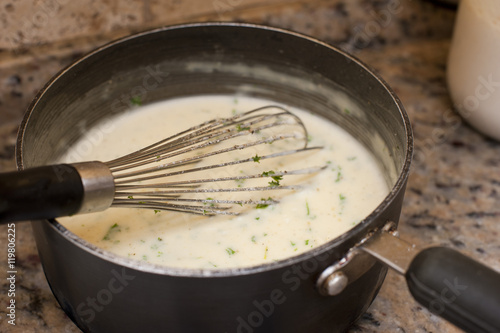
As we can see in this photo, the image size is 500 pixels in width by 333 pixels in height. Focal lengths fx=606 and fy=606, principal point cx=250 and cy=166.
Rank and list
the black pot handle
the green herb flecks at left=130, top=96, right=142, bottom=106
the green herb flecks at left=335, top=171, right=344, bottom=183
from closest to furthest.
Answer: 1. the black pot handle
2. the green herb flecks at left=335, top=171, right=344, bottom=183
3. the green herb flecks at left=130, top=96, right=142, bottom=106

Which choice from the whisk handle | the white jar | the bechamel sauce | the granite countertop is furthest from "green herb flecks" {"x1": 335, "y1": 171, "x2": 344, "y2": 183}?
the whisk handle

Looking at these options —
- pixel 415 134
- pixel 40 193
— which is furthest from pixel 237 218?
pixel 415 134

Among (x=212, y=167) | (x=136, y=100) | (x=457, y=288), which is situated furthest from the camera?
(x=136, y=100)

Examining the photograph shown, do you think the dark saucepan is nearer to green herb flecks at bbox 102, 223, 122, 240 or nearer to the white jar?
green herb flecks at bbox 102, 223, 122, 240

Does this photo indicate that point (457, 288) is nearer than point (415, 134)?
Yes

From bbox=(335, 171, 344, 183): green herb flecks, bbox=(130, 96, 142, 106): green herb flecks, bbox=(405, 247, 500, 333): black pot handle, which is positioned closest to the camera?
bbox=(405, 247, 500, 333): black pot handle

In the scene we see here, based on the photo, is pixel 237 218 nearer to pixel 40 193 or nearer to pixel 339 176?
pixel 339 176

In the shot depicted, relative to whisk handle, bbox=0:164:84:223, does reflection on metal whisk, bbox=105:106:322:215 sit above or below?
below
